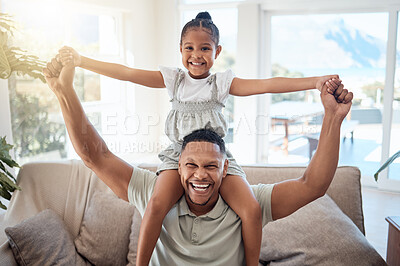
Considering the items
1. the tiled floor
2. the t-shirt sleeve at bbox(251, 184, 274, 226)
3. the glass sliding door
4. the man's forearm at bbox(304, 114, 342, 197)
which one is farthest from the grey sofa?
the glass sliding door

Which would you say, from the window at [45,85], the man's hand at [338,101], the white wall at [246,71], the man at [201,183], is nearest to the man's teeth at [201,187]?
the man at [201,183]

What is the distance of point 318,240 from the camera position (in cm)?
198

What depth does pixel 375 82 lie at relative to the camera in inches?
202

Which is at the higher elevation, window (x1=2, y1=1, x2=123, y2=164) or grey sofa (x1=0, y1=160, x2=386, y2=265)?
window (x1=2, y1=1, x2=123, y2=164)

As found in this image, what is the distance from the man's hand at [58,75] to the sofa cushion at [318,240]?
4.22ft

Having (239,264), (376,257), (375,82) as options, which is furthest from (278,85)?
(375,82)

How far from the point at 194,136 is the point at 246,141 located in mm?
4395

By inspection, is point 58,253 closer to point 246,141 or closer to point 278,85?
point 278,85

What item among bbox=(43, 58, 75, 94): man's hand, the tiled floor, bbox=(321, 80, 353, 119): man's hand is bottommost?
the tiled floor

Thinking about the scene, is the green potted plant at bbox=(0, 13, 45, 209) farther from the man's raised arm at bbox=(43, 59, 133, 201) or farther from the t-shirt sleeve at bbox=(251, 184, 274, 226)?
the t-shirt sleeve at bbox=(251, 184, 274, 226)

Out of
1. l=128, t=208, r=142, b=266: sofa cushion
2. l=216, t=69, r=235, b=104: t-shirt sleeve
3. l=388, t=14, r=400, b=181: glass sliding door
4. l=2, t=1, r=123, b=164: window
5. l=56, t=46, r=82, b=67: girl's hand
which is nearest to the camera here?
l=56, t=46, r=82, b=67: girl's hand

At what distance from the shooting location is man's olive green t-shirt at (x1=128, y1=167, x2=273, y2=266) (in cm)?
144

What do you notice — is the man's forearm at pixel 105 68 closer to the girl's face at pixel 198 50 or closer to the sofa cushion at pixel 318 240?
the girl's face at pixel 198 50

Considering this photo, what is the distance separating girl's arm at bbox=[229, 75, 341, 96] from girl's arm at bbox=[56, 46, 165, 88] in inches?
12.5
